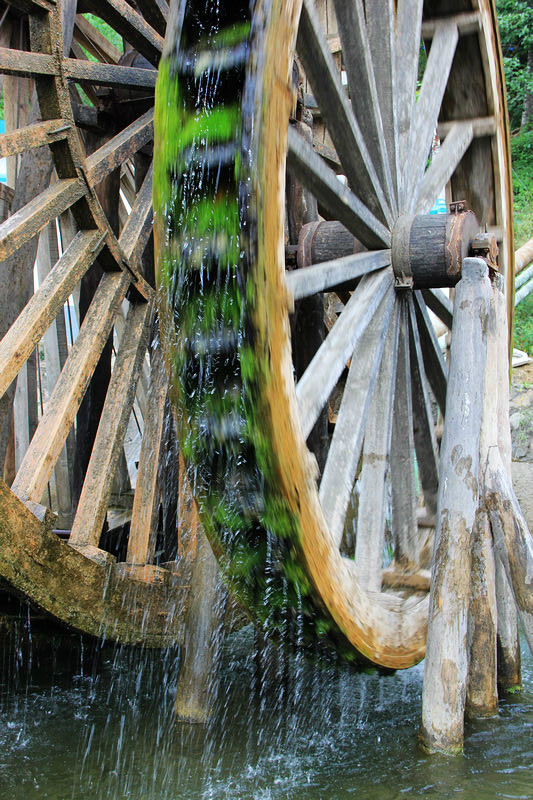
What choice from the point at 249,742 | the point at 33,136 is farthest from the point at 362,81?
the point at 249,742

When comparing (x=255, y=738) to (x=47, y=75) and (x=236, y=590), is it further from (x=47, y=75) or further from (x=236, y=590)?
(x=47, y=75)

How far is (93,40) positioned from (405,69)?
9.17 ft

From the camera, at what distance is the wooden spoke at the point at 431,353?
157 inches

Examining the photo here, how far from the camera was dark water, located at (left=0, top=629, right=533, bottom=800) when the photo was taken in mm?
2979

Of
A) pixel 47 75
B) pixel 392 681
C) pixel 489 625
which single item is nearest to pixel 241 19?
pixel 47 75

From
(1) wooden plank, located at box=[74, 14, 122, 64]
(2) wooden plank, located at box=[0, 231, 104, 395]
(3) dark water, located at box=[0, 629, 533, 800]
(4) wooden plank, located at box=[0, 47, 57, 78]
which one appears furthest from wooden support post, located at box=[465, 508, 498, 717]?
(1) wooden plank, located at box=[74, 14, 122, 64]

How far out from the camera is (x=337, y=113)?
299 centimetres

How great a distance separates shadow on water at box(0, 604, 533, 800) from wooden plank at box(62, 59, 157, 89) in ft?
8.97

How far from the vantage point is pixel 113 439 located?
402 centimetres

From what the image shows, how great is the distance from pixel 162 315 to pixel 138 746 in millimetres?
1850

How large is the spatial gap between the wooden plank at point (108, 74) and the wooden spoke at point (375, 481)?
79.1 inches

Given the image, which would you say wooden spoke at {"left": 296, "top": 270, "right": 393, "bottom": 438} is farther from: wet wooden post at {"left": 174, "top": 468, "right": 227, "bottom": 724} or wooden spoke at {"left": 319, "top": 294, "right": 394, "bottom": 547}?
wet wooden post at {"left": 174, "top": 468, "right": 227, "bottom": 724}

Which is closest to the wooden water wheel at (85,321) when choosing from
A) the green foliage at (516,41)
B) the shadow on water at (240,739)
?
the shadow on water at (240,739)

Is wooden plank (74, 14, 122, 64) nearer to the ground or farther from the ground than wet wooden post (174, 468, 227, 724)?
farther from the ground
